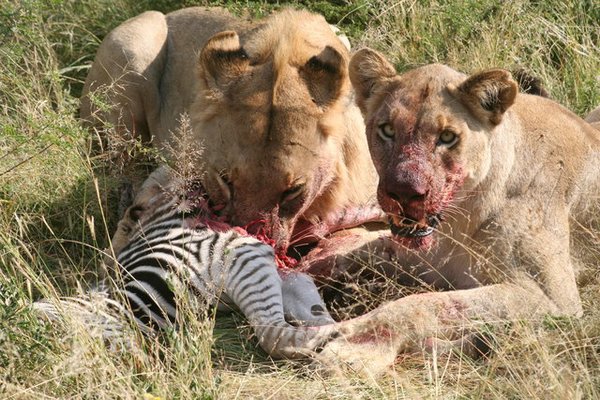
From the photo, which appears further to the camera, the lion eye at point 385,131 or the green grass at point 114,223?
the lion eye at point 385,131

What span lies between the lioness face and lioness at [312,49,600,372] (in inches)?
16.4

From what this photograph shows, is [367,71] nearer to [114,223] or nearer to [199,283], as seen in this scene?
[199,283]

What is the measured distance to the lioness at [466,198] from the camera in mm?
4738

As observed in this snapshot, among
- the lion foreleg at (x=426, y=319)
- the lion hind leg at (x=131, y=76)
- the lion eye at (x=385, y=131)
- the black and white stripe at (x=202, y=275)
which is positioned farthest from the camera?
the lion hind leg at (x=131, y=76)

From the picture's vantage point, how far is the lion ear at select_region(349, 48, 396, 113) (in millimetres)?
5168

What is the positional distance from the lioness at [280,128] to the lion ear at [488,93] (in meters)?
0.95

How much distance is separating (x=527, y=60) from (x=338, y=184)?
225 cm

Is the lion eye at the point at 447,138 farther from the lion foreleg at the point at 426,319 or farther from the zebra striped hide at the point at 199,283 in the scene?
the zebra striped hide at the point at 199,283

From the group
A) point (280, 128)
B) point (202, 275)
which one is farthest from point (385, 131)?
point (202, 275)

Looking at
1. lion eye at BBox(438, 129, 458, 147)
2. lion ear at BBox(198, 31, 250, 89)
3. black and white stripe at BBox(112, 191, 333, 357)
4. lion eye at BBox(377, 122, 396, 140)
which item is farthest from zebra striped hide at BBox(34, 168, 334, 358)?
lion eye at BBox(438, 129, 458, 147)

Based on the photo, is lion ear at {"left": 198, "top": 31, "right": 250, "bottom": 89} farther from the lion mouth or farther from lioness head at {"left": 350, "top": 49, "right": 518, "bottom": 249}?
the lion mouth

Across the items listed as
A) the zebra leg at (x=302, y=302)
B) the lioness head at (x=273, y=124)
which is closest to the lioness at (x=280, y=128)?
the lioness head at (x=273, y=124)

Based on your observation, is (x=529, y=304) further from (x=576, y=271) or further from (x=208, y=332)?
(x=208, y=332)

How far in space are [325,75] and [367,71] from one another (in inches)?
21.0
